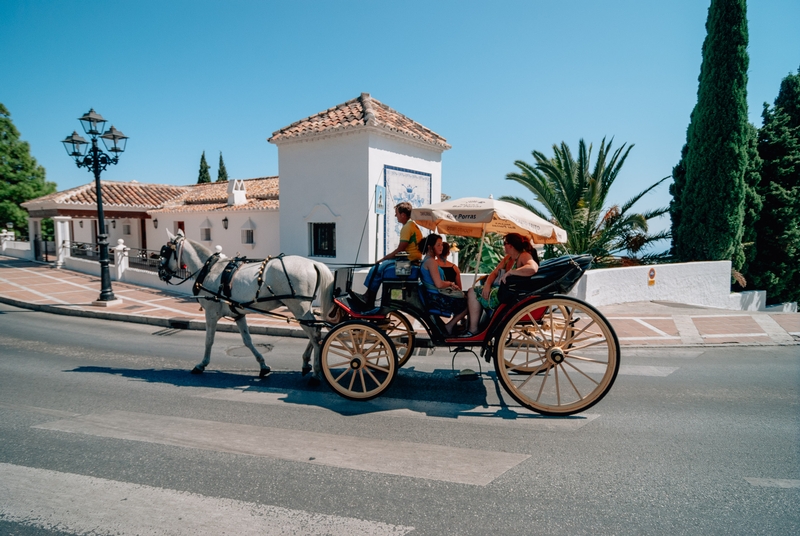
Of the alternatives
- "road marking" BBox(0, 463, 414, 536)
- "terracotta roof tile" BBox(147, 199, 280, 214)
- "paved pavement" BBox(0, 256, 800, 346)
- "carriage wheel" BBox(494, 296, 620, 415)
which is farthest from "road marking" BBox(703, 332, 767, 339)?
"terracotta roof tile" BBox(147, 199, 280, 214)

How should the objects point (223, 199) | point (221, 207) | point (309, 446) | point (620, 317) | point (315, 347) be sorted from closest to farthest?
point (309, 446)
point (315, 347)
point (620, 317)
point (221, 207)
point (223, 199)

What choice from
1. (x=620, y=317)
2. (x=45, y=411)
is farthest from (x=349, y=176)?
(x=45, y=411)

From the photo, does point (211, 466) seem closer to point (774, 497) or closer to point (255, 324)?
point (774, 497)

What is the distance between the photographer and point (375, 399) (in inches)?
224

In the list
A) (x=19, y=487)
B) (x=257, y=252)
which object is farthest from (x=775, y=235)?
(x=19, y=487)

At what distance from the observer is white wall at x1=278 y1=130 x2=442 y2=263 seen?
40.1ft

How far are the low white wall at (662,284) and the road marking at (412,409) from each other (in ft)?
22.9

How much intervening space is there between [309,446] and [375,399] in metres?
1.46

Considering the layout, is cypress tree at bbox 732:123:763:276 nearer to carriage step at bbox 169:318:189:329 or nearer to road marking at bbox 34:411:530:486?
road marking at bbox 34:411:530:486

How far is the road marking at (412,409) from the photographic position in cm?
490

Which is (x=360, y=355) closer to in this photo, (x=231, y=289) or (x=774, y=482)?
(x=231, y=289)

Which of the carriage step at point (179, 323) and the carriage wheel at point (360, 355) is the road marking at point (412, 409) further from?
the carriage step at point (179, 323)

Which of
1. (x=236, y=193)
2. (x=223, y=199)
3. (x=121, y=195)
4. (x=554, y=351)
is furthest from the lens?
(x=121, y=195)


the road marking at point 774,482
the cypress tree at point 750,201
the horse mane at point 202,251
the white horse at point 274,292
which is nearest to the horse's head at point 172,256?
the horse mane at point 202,251
